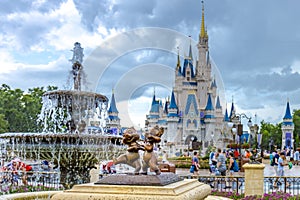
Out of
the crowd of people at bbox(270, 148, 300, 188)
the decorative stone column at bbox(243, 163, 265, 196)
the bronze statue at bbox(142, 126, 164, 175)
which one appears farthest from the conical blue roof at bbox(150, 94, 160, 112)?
the bronze statue at bbox(142, 126, 164, 175)

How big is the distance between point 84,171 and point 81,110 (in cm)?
195

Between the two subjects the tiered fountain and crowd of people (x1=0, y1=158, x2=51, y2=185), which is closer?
the tiered fountain

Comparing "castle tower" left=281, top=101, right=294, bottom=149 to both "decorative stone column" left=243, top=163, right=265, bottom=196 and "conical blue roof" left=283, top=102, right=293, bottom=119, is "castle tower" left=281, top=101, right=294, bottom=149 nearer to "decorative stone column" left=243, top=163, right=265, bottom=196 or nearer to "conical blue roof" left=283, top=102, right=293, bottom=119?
"conical blue roof" left=283, top=102, right=293, bottom=119

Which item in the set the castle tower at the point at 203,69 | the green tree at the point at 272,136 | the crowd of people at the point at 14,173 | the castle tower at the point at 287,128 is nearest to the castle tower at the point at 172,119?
the castle tower at the point at 203,69

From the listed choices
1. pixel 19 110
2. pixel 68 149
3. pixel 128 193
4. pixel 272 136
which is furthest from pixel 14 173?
pixel 272 136

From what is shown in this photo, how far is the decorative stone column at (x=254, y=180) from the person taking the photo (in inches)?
434

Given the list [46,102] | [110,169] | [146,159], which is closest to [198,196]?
[146,159]

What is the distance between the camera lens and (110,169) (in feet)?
59.8

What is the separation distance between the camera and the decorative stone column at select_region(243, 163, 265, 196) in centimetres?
1102

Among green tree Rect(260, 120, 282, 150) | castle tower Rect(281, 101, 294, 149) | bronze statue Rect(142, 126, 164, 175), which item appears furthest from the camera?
green tree Rect(260, 120, 282, 150)

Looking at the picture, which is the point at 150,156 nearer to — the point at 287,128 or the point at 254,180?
the point at 254,180

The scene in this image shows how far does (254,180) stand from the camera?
11.1 metres

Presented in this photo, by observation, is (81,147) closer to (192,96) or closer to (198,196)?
(198,196)

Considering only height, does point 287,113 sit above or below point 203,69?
below
